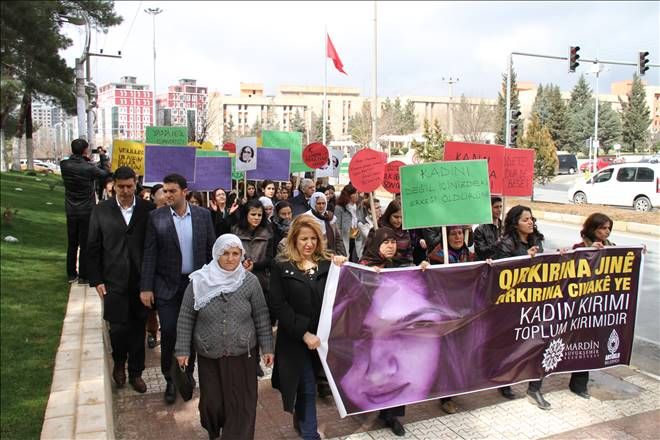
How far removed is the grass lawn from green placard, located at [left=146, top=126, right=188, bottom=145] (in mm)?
2403

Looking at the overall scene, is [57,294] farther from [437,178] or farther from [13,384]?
[437,178]

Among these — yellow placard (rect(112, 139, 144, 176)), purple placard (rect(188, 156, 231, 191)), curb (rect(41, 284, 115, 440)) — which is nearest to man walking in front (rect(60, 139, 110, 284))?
yellow placard (rect(112, 139, 144, 176))

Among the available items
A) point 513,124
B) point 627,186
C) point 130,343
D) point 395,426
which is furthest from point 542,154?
point 130,343

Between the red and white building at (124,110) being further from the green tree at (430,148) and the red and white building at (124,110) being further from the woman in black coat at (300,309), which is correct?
the woman in black coat at (300,309)

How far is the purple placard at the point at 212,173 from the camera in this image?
24.9ft

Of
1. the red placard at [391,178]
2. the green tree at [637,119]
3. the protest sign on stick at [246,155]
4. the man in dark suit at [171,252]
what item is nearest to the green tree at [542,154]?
the red placard at [391,178]

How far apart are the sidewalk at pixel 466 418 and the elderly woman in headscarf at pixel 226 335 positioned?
0.56m

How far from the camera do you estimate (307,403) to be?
4078 mm

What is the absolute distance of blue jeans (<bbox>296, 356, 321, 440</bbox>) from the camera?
406 cm

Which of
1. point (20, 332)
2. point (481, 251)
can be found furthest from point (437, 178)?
point (20, 332)

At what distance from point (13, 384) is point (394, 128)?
192ft

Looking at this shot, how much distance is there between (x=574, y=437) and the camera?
4312 millimetres

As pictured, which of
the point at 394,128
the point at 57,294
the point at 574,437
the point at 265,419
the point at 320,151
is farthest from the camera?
the point at 394,128

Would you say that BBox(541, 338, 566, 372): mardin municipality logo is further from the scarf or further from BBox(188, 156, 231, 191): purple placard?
BBox(188, 156, 231, 191): purple placard
